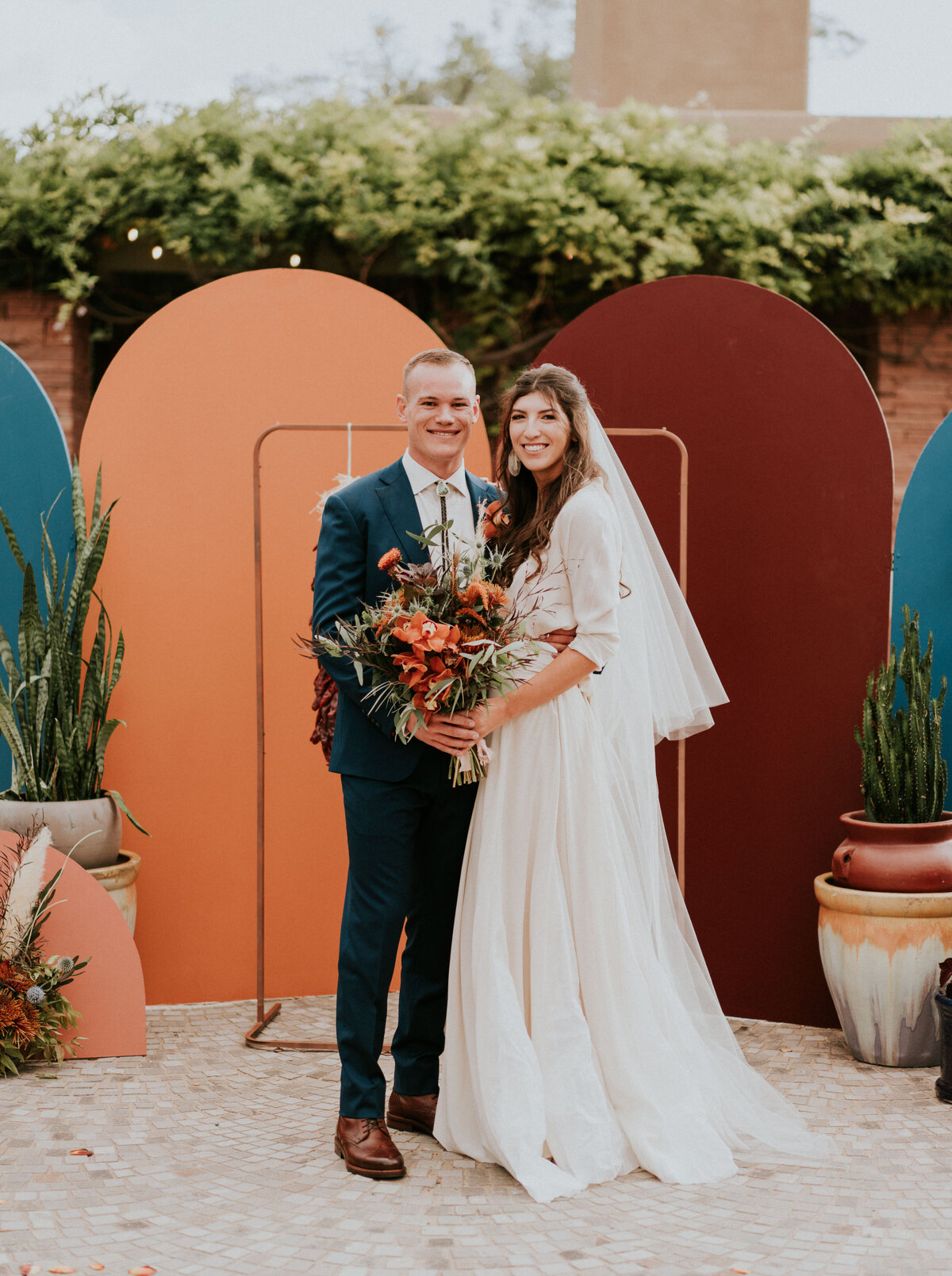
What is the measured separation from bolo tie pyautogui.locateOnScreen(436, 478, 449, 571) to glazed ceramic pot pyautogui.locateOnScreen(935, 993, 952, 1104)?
1.97m

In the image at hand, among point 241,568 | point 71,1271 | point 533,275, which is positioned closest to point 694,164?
point 533,275

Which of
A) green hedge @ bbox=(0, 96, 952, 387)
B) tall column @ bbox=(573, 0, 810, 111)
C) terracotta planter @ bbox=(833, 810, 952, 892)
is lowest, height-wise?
terracotta planter @ bbox=(833, 810, 952, 892)

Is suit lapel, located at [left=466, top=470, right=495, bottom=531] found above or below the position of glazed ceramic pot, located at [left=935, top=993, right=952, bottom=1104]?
above

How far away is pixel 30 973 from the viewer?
11.6 feet

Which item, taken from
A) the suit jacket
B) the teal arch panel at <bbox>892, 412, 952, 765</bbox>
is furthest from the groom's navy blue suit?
the teal arch panel at <bbox>892, 412, 952, 765</bbox>

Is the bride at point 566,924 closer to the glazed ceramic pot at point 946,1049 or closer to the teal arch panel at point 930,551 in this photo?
the glazed ceramic pot at point 946,1049

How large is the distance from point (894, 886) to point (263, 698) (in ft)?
7.15

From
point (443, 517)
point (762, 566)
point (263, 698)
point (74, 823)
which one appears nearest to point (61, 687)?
point (74, 823)

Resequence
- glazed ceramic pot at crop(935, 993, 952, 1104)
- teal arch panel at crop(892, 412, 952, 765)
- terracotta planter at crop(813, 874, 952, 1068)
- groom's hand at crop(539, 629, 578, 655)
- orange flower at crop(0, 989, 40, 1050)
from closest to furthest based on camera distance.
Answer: groom's hand at crop(539, 629, 578, 655)
glazed ceramic pot at crop(935, 993, 952, 1104)
orange flower at crop(0, 989, 40, 1050)
terracotta planter at crop(813, 874, 952, 1068)
teal arch panel at crop(892, 412, 952, 765)

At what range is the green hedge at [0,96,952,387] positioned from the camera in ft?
20.0

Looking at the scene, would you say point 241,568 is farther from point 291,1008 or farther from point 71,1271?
point 71,1271

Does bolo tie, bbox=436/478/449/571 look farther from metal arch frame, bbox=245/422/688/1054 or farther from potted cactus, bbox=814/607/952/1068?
potted cactus, bbox=814/607/952/1068

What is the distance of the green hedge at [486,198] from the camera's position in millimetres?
6105

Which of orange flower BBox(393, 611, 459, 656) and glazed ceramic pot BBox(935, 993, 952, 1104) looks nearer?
orange flower BBox(393, 611, 459, 656)
